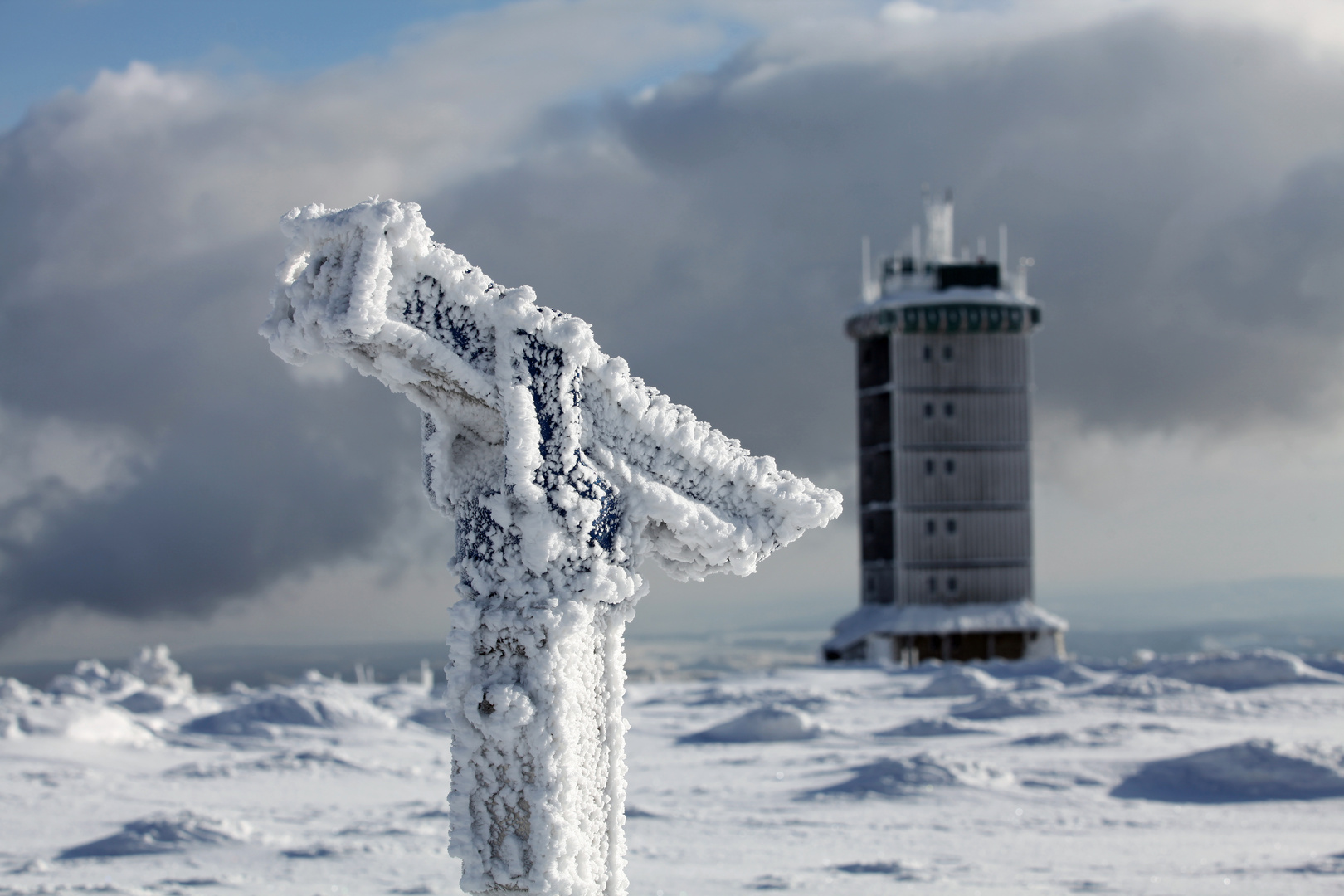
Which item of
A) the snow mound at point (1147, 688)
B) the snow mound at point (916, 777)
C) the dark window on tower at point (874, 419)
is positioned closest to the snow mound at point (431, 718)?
the snow mound at point (916, 777)

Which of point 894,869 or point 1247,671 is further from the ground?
point 1247,671

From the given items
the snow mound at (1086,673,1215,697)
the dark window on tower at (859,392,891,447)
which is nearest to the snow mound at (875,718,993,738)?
the snow mound at (1086,673,1215,697)

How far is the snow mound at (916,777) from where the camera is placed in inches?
424

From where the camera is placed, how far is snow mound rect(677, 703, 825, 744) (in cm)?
1436

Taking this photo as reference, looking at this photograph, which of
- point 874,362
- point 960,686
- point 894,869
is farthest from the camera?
point 874,362

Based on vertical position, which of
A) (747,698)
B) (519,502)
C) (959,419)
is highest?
(959,419)

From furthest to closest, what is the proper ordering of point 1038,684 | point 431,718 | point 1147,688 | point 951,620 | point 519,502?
point 951,620 → point 1038,684 → point 1147,688 → point 431,718 → point 519,502

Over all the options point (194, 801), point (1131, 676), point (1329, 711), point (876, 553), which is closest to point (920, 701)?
point (1131, 676)

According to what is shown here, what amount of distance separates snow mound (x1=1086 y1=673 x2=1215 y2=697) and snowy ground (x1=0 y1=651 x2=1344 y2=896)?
0.05m

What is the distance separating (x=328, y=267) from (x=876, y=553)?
101 feet

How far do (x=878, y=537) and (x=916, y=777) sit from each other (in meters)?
22.9

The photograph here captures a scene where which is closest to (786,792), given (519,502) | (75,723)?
(75,723)

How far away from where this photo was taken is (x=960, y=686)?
19547 millimetres

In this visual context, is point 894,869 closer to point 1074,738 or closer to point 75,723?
point 1074,738
